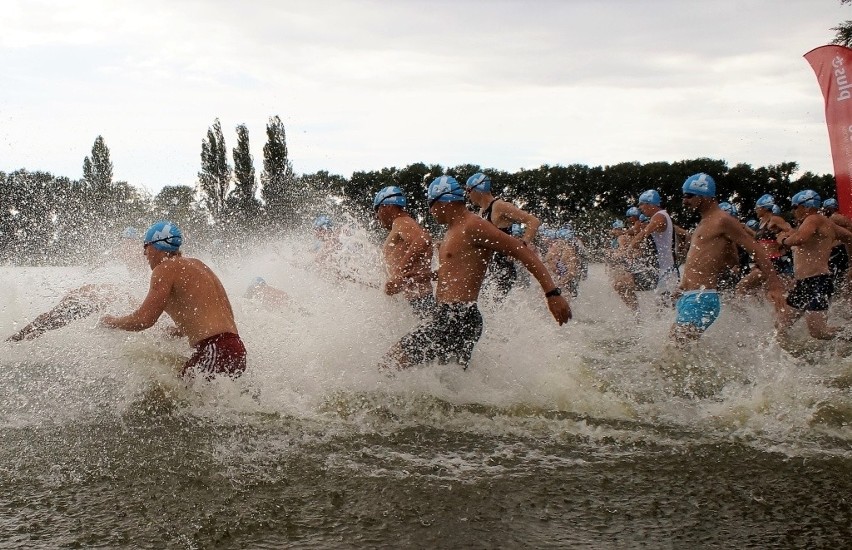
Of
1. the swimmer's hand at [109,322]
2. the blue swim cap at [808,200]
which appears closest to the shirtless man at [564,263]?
the blue swim cap at [808,200]

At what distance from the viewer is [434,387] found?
5.50 m

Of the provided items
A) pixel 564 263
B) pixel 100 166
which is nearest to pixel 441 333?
pixel 564 263

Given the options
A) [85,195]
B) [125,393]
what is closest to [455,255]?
[125,393]

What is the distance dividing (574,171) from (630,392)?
39682mm

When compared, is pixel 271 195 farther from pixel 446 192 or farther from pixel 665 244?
pixel 446 192

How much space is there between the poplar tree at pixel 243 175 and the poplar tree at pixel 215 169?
0.97 meters

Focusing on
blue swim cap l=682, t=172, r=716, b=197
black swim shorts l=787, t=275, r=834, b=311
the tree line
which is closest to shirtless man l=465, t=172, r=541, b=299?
blue swim cap l=682, t=172, r=716, b=197

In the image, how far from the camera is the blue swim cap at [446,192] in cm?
538

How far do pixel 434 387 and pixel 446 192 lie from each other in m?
1.36

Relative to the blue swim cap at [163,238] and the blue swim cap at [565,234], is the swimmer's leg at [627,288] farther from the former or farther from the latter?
the blue swim cap at [163,238]

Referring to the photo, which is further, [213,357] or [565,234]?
[565,234]

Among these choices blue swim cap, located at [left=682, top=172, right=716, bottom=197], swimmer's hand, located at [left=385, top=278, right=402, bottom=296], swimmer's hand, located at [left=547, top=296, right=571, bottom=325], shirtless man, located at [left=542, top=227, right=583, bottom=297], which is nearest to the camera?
swimmer's hand, located at [left=547, top=296, right=571, bottom=325]

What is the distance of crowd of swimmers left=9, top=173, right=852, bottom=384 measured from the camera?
5227 millimetres

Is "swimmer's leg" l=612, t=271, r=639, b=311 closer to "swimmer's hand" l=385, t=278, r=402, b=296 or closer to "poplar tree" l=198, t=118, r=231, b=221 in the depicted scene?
"swimmer's hand" l=385, t=278, r=402, b=296
